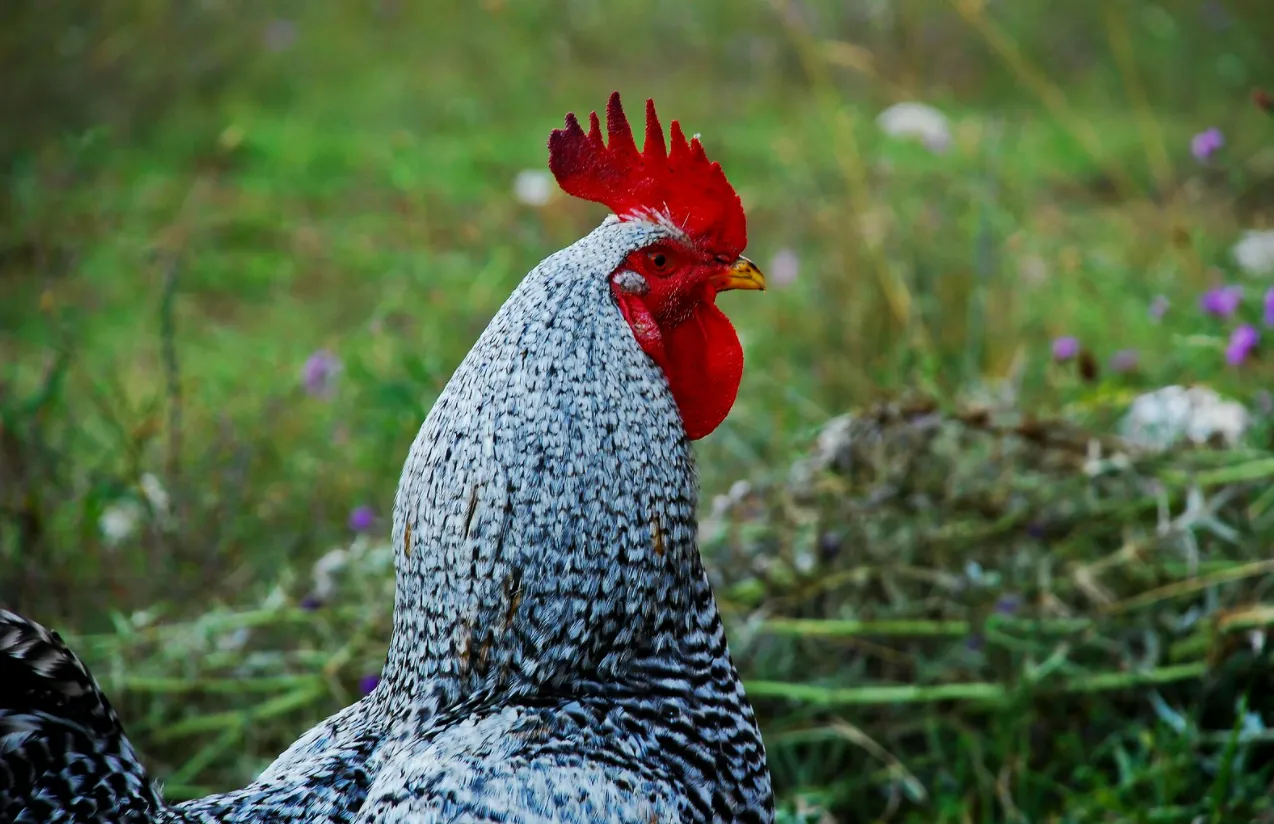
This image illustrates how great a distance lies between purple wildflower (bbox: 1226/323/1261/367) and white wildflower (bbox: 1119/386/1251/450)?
0.19m

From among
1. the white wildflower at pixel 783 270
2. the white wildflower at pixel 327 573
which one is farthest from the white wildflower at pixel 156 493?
the white wildflower at pixel 783 270

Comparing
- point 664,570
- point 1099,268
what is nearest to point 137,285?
point 1099,268

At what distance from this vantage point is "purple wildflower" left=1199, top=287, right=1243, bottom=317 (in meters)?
3.58

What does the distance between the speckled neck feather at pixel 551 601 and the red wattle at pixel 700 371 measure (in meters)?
0.15

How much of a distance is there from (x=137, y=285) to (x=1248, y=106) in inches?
282

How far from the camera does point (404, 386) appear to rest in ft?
12.1

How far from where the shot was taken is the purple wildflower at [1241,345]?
3367mm

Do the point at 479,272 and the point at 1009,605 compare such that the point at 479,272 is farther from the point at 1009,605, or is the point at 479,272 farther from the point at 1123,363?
the point at 1009,605

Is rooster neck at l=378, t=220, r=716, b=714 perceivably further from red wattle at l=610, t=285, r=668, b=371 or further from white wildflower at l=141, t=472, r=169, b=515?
white wildflower at l=141, t=472, r=169, b=515

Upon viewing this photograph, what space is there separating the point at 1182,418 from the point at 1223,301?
39 cm

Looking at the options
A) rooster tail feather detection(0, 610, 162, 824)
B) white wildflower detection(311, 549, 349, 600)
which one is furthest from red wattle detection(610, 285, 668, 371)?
white wildflower detection(311, 549, 349, 600)

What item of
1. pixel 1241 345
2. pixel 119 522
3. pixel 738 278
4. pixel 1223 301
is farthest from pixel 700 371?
pixel 119 522

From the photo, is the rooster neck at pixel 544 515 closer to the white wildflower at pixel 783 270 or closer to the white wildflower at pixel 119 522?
the white wildflower at pixel 119 522

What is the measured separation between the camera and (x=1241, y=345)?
3.38 metres
